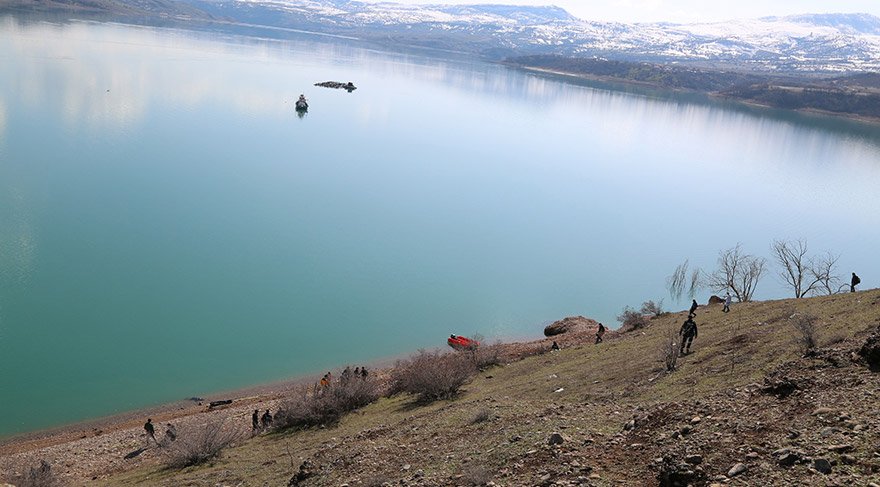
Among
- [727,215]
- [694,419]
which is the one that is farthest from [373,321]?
[727,215]

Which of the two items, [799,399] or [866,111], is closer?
[799,399]

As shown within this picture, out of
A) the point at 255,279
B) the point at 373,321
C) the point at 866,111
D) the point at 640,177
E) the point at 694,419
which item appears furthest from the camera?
the point at 866,111

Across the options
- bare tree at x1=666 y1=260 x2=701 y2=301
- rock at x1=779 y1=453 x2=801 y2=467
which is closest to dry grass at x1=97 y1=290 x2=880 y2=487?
rock at x1=779 y1=453 x2=801 y2=467

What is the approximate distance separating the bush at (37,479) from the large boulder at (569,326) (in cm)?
1861

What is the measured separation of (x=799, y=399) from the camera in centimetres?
866

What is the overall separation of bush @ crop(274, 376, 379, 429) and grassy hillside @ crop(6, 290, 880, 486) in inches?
13.5

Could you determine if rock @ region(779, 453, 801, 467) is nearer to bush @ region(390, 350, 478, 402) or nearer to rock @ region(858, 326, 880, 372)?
rock @ region(858, 326, 880, 372)

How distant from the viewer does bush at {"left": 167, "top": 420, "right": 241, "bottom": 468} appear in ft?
43.1

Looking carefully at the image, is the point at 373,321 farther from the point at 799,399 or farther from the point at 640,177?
the point at 640,177

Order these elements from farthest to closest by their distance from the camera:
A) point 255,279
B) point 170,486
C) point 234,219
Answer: point 234,219, point 255,279, point 170,486

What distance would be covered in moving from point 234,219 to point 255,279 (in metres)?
9.88

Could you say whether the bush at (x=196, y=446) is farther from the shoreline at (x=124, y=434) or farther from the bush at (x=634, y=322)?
the bush at (x=634, y=322)

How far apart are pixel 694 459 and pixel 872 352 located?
13.1 feet

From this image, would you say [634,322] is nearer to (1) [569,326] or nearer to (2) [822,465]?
(1) [569,326]
